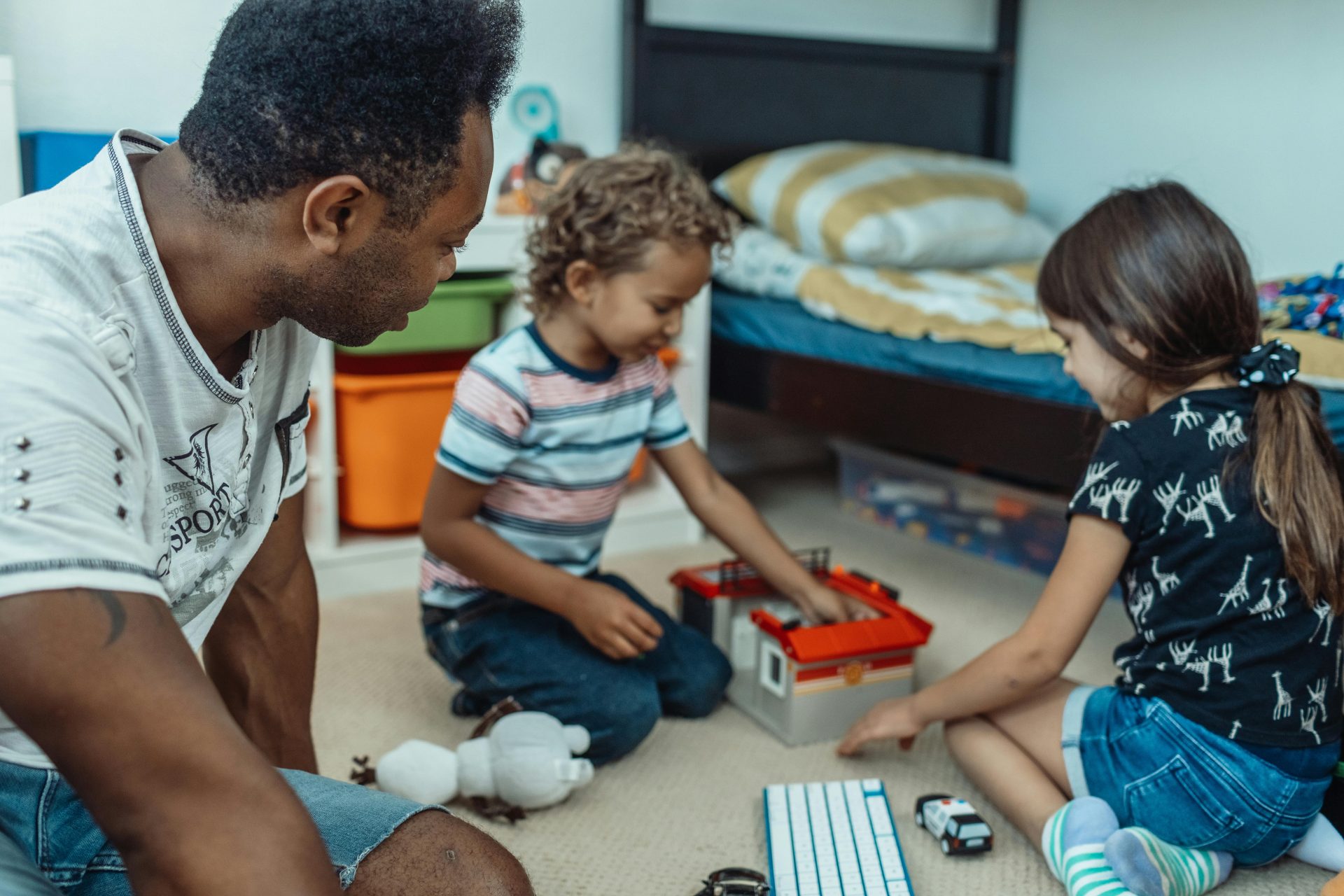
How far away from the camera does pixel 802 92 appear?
8.62 ft

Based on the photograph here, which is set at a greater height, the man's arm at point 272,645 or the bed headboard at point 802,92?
the bed headboard at point 802,92

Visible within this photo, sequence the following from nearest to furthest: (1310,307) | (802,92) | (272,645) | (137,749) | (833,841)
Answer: (137,749), (272,645), (833,841), (1310,307), (802,92)

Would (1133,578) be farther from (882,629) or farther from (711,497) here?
(711,497)

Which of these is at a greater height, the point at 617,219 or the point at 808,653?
the point at 617,219

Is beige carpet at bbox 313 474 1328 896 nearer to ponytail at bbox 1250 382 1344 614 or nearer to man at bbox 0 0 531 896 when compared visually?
ponytail at bbox 1250 382 1344 614

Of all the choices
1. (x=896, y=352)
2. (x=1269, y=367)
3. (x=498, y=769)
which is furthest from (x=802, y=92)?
(x=498, y=769)

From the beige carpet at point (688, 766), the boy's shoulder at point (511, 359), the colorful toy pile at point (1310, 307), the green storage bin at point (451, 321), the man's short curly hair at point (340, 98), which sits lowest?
the beige carpet at point (688, 766)

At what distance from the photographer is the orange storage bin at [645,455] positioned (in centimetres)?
207

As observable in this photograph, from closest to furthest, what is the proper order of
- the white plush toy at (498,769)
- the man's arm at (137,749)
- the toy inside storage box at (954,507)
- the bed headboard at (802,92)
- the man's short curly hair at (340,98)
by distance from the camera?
the man's arm at (137,749), the man's short curly hair at (340,98), the white plush toy at (498,769), the toy inside storage box at (954,507), the bed headboard at (802,92)

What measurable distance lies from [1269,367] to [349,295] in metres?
0.81

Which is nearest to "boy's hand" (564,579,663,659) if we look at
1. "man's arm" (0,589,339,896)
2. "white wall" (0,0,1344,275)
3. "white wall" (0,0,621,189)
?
"man's arm" (0,589,339,896)

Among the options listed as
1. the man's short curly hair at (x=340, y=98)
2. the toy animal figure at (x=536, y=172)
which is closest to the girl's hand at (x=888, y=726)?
the man's short curly hair at (x=340, y=98)

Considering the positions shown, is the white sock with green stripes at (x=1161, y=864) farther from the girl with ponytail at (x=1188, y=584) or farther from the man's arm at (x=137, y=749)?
the man's arm at (x=137, y=749)

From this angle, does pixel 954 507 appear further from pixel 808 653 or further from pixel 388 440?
pixel 388 440
